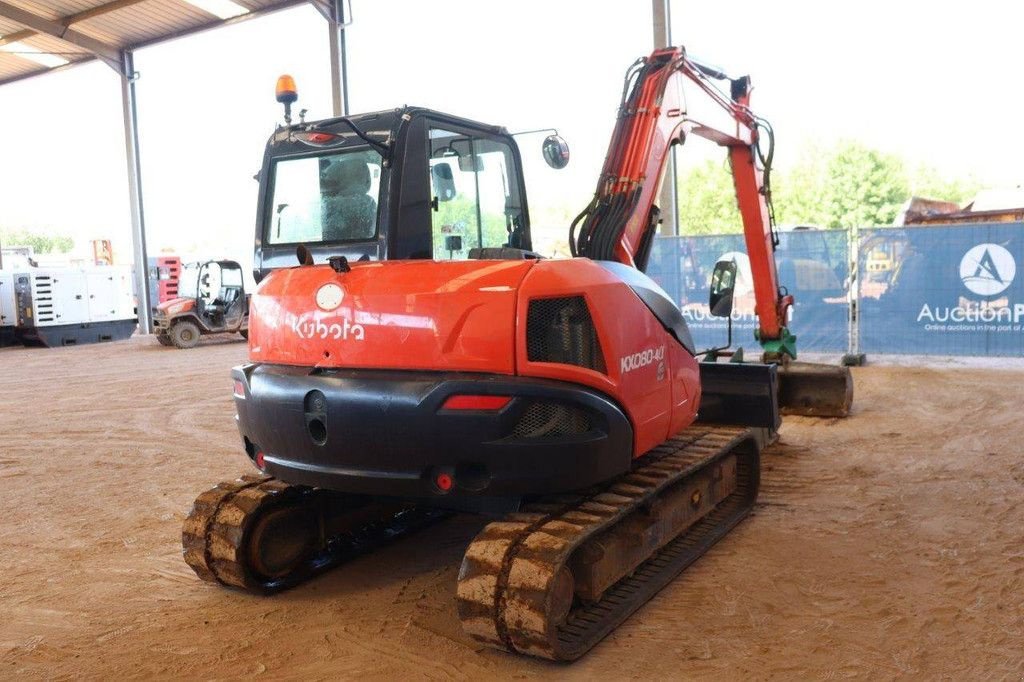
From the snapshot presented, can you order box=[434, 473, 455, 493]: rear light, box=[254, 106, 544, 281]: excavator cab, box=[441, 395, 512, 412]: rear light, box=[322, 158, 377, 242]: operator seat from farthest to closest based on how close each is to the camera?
box=[322, 158, 377, 242]: operator seat
box=[254, 106, 544, 281]: excavator cab
box=[434, 473, 455, 493]: rear light
box=[441, 395, 512, 412]: rear light

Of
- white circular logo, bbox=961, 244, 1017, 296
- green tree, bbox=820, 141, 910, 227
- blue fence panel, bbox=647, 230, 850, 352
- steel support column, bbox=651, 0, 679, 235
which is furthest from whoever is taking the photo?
green tree, bbox=820, 141, 910, 227

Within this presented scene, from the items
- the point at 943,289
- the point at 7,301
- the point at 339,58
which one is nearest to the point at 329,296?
the point at 943,289

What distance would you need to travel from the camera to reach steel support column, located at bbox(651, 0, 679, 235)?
46.8ft

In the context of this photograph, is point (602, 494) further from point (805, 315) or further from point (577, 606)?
point (805, 315)

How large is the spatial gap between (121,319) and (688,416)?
20.9m

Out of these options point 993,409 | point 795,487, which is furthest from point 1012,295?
point 795,487

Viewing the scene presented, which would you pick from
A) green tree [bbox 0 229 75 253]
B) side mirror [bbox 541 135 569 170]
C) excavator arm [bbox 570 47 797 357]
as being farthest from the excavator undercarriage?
green tree [bbox 0 229 75 253]

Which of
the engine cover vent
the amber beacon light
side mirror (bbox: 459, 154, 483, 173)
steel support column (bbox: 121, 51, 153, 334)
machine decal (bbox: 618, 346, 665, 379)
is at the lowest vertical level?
machine decal (bbox: 618, 346, 665, 379)

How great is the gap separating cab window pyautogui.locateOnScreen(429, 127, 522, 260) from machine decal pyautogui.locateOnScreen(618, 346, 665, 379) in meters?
1.07

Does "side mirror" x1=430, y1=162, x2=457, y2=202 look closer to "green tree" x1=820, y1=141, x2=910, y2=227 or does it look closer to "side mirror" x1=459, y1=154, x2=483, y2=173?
"side mirror" x1=459, y1=154, x2=483, y2=173

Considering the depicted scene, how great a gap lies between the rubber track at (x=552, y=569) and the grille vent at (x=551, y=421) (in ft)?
1.30

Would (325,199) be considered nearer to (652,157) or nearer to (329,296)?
(329,296)

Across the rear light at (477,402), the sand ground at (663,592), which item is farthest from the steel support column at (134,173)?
the rear light at (477,402)

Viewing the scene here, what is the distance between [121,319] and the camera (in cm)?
A: 2227
